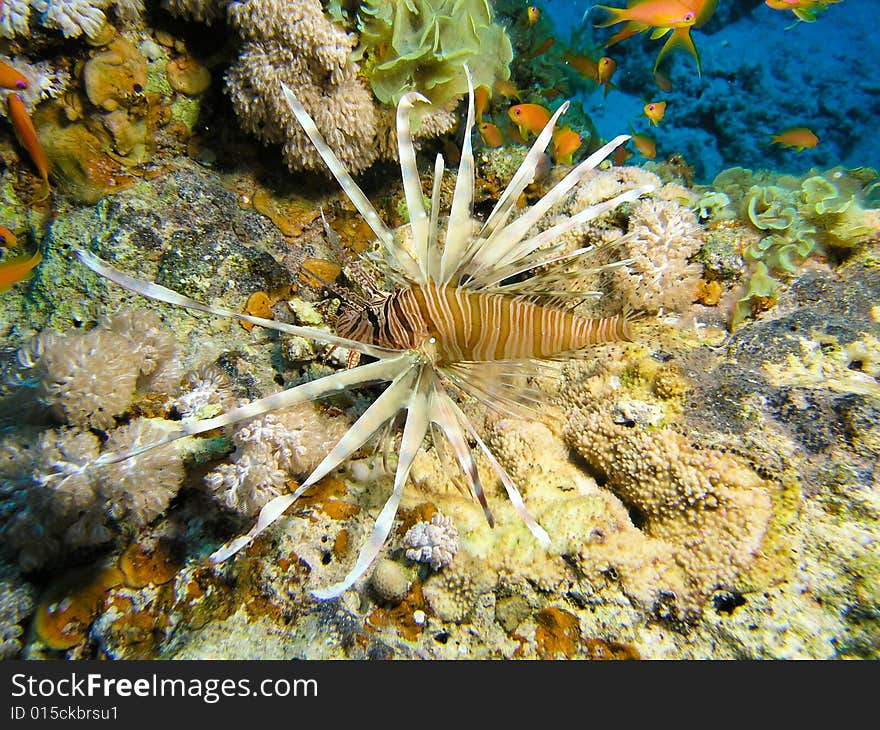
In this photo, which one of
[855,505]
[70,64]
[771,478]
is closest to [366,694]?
[771,478]

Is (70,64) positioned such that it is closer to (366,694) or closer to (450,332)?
(450,332)

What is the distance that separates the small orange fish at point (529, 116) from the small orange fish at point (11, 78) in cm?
357

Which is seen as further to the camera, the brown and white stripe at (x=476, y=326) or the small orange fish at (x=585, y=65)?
the small orange fish at (x=585, y=65)

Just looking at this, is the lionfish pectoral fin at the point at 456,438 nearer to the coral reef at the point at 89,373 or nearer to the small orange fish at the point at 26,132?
the coral reef at the point at 89,373

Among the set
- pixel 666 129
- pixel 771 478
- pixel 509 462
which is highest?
pixel 666 129

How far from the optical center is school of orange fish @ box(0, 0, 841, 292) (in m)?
2.90

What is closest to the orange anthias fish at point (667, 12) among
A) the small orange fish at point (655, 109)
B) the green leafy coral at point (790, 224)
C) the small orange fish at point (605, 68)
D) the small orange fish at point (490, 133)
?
the small orange fish at point (605, 68)

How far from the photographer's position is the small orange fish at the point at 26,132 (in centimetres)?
290

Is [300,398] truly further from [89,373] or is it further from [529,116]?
[529,116]

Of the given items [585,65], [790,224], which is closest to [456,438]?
[790,224]

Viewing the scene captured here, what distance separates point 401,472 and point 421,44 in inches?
132

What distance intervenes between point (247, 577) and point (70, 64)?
3.65m

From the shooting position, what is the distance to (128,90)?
3.33 m

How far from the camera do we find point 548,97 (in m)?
6.17
